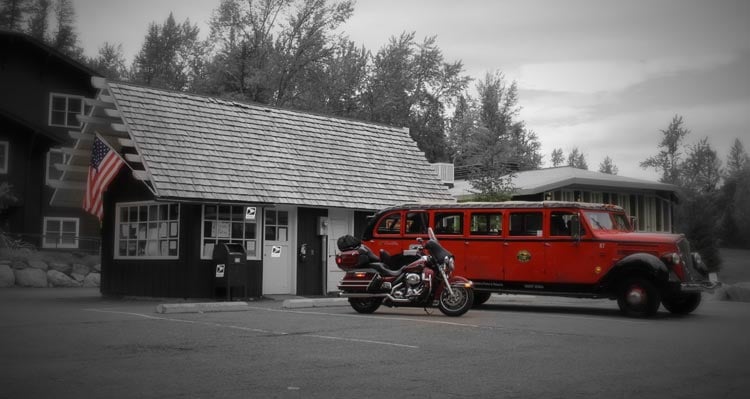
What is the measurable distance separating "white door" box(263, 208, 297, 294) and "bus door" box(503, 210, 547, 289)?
22.4ft

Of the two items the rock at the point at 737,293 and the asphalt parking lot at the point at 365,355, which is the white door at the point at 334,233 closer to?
the asphalt parking lot at the point at 365,355

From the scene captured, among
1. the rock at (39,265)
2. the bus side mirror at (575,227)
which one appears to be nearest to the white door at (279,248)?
the bus side mirror at (575,227)

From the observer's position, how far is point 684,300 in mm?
17438

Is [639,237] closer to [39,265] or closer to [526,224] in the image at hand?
[526,224]

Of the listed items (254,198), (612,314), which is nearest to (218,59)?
(254,198)

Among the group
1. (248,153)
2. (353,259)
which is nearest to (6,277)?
(248,153)

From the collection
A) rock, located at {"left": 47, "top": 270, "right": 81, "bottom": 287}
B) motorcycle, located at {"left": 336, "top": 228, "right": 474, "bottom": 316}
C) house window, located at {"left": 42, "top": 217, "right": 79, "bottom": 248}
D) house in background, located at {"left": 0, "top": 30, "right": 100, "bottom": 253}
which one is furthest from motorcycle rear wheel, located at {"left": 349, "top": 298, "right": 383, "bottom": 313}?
house window, located at {"left": 42, "top": 217, "right": 79, "bottom": 248}

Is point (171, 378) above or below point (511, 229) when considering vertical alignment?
below

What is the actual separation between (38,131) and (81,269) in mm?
10926

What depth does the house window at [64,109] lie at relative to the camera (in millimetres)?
40906

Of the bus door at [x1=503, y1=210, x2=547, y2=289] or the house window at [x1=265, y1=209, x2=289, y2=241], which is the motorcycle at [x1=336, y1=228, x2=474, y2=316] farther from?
the house window at [x1=265, y1=209, x2=289, y2=241]

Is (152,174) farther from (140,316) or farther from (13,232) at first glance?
(13,232)

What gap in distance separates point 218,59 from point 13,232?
19.3 m

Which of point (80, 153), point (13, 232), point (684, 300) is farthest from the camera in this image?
point (13, 232)
